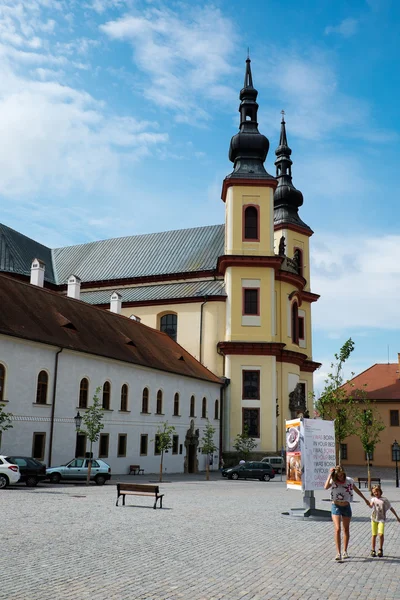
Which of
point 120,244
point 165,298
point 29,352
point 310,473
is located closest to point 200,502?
point 310,473

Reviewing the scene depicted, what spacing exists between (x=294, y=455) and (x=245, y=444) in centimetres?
3200

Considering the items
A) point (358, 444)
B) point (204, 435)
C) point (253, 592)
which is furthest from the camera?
point (358, 444)

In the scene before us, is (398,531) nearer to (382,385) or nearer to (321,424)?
(321,424)

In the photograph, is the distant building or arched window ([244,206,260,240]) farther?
the distant building

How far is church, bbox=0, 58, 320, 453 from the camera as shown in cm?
5166

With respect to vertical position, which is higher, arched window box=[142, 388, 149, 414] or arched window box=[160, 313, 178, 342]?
arched window box=[160, 313, 178, 342]

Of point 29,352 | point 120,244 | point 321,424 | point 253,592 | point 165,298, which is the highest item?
point 120,244

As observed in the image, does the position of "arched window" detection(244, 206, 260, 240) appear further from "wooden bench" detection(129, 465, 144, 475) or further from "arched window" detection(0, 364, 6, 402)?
"arched window" detection(0, 364, 6, 402)

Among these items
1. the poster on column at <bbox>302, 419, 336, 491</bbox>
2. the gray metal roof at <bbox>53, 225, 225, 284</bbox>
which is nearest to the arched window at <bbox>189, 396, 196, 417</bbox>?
the gray metal roof at <bbox>53, 225, 225, 284</bbox>

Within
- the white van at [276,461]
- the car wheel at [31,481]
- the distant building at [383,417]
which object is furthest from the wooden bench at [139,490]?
the distant building at [383,417]

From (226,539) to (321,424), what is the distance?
232 inches

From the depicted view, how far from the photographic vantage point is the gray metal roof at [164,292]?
54625 millimetres

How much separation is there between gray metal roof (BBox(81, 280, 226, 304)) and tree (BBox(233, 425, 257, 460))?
11483 mm

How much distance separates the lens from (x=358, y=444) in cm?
6525
